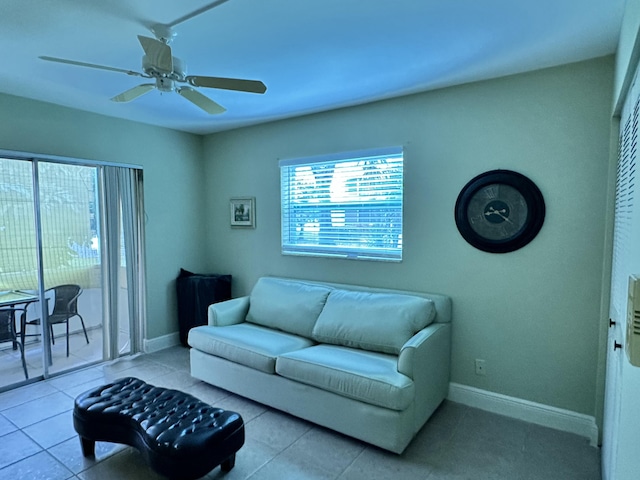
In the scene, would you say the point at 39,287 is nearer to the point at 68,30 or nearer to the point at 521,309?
the point at 68,30

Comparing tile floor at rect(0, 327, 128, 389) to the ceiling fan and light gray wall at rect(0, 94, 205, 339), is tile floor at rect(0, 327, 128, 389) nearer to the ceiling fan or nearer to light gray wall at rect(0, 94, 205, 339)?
light gray wall at rect(0, 94, 205, 339)

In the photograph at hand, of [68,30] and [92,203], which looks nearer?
[68,30]

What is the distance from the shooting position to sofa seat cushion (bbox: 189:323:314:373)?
278 cm

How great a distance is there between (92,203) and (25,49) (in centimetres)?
173

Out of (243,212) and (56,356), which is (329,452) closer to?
(243,212)

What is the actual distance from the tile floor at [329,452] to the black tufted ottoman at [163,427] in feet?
0.60

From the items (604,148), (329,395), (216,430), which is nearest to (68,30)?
(216,430)

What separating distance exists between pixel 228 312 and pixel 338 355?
134 cm

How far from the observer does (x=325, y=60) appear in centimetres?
239

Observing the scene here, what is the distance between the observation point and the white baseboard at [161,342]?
13.3 feet

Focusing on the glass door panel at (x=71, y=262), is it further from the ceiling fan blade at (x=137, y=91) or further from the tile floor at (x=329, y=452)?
the ceiling fan blade at (x=137, y=91)

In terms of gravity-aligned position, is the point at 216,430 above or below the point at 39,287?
below

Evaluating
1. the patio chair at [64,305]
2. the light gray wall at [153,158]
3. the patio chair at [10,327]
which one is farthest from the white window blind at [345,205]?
the patio chair at [10,327]

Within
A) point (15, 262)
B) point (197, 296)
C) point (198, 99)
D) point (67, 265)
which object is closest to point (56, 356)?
point (67, 265)
